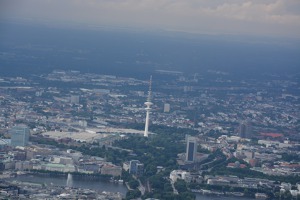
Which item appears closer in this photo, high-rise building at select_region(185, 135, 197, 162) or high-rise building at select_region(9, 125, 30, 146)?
high-rise building at select_region(9, 125, 30, 146)

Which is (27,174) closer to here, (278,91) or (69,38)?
(278,91)

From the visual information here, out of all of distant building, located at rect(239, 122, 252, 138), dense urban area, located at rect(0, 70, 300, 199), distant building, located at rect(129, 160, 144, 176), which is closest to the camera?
dense urban area, located at rect(0, 70, 300, 199)

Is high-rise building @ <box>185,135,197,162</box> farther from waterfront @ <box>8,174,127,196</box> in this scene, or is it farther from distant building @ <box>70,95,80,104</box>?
distant building @ <box>70,95,80,104</box>

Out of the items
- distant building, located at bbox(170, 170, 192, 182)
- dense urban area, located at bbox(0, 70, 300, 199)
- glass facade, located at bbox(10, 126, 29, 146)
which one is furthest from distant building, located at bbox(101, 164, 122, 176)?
glass facade, located at bbox(10, 126, 29, 146)

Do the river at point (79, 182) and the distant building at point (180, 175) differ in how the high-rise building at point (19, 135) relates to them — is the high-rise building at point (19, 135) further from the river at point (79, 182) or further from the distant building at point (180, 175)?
the distant building at point (180, 175)

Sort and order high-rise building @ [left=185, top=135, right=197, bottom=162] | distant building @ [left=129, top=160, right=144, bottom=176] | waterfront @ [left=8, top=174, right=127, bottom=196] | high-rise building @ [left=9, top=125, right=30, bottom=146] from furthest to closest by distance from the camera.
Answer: high-rise building @ [left=185, top=135, right=197, bottom=162] → high-rise building @ [left=9, top=125, right=30, bottom=146] → distant building @ [left=129, top=160, right=144, bottom=176] → waterfront @ [left=8, top=174, right=127, bottom=196]

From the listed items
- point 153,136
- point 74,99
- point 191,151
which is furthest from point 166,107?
point 191,151

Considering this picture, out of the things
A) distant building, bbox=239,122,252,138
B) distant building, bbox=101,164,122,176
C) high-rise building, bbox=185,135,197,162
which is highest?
distant building, bbox=239,122,252,138

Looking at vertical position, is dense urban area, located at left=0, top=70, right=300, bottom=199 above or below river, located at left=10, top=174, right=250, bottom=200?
above

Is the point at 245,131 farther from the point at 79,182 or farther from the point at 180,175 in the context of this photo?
the point at 79,182
